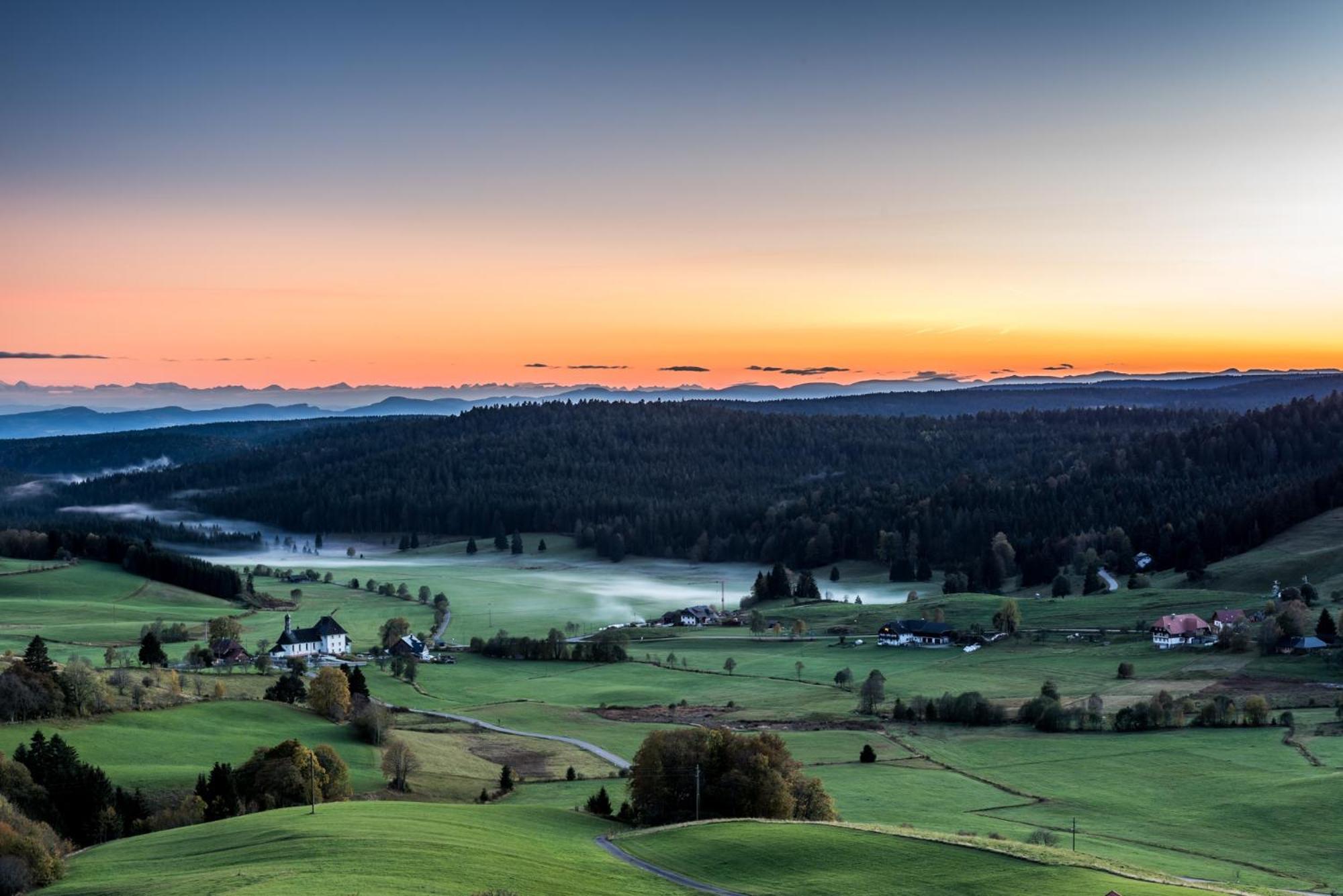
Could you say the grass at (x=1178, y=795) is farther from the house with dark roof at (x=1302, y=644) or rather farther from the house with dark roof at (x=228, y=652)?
the house with dark roof at (x=228, y=652)

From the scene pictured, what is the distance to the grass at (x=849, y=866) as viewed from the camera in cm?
3900

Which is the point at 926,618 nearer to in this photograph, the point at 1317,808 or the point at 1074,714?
the point at 1074,714

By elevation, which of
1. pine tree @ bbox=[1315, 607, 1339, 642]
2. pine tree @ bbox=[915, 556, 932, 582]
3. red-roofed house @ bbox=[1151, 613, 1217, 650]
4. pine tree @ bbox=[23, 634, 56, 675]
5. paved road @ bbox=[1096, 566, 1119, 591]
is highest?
pine tree @ bbox=[23, 634, 56, 675]

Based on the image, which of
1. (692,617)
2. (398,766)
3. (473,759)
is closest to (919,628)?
(692,617)

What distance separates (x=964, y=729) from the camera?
8419 cm

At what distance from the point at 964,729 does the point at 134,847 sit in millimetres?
54715

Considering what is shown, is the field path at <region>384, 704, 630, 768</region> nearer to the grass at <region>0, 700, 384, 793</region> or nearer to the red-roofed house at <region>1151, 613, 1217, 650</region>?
the grass at <region>0, 700, 384, 793</region>

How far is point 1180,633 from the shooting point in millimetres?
112625

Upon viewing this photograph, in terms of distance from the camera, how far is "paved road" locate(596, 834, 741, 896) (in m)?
40.9

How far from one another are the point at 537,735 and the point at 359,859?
138 ft

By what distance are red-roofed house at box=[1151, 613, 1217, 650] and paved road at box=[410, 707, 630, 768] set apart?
5768 centimetres

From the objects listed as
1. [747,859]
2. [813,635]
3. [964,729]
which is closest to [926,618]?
[813,635]

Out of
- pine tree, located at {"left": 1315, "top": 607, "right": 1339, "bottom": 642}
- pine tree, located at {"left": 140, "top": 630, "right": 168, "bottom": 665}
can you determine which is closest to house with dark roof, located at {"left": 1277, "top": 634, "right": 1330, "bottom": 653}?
pine tree, located at {"left": 1315, "top": 607, "right": 1339, "bottom": 642}

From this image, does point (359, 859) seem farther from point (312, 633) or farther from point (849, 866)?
point (312, 633)
